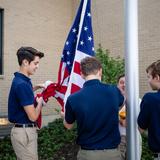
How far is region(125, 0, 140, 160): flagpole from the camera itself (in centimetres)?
379

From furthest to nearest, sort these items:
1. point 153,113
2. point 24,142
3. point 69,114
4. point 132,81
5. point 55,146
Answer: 1. point 55,146
2. point 24,142
3. point 132,81
4. point 69,114
5. point 153,113

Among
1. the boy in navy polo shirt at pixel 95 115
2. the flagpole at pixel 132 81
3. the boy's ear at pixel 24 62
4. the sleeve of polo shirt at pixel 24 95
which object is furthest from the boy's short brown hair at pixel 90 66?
the boy's ear at pixel 24 62

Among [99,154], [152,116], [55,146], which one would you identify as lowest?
[55,146]

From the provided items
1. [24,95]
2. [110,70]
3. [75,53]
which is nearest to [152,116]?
[24,95]

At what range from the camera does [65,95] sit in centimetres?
457

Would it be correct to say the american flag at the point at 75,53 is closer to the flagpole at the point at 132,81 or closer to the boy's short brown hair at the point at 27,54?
the boy's short brown hair at the point at 27,54

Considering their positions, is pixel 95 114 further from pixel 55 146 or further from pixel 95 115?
Result: pixel 55 146

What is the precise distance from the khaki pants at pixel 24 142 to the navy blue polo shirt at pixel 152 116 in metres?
1.31

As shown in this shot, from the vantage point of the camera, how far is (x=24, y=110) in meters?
3.94

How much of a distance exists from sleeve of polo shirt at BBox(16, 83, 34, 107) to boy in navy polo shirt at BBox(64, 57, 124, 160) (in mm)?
561

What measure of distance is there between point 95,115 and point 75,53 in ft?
4.59

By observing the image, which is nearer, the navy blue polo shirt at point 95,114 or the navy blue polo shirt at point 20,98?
the navy blue polo shirt at point 95,114

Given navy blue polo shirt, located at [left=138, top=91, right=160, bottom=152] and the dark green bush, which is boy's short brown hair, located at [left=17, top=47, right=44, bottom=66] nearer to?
navy blue polo shirt, located at [left=138, top=91, right=160, bottom=152]

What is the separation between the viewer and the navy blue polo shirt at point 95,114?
3369 millimetres
